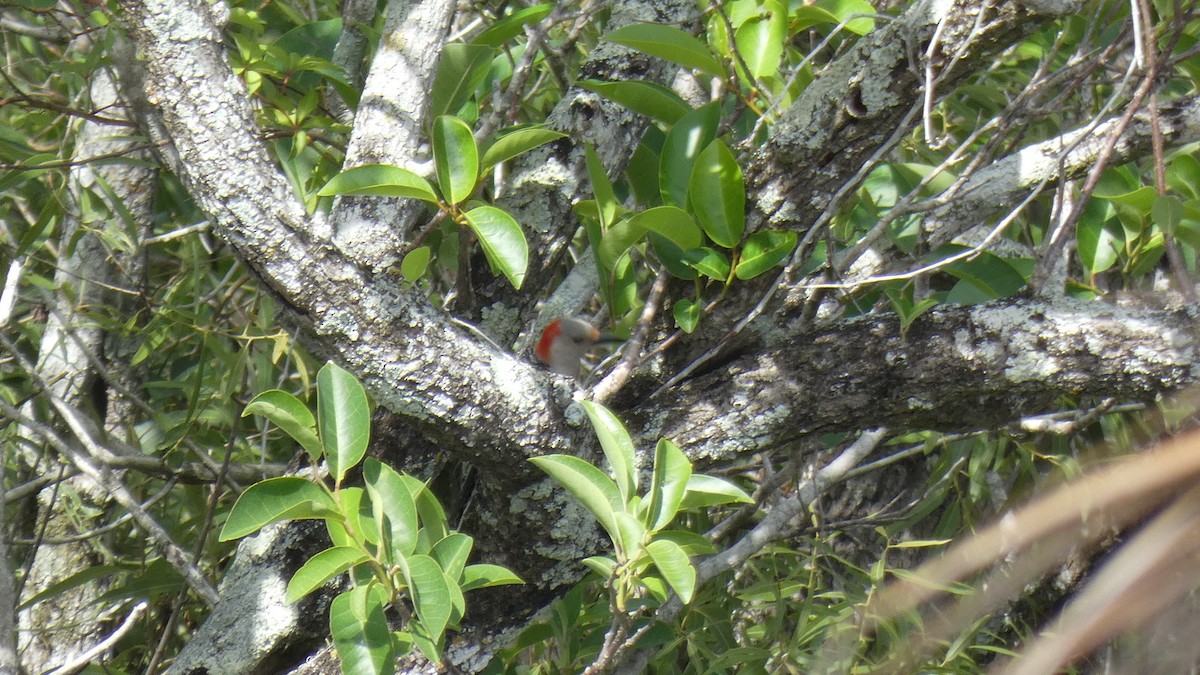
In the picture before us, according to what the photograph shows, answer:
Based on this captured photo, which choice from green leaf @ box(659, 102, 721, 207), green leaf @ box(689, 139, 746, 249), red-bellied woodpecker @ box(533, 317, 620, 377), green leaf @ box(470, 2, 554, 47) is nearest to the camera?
green leaf @ box(689, 139, 746, 249)

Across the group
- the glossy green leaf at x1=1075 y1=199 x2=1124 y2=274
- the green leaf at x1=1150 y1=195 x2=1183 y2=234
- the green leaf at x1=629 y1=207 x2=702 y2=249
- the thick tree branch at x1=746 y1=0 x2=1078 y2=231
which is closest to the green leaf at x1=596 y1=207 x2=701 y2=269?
the green leaf at x1=629 y1=207 x2=702 y2=249

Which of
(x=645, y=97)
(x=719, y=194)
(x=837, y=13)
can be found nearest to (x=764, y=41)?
(x=837, y=13)

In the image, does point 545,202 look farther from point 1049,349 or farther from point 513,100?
point 1049,349

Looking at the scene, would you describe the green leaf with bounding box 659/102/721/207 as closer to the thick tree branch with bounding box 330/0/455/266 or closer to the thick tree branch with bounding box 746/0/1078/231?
the thick tree branch with bounding box 746/0/1078/231

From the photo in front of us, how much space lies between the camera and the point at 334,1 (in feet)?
8.90

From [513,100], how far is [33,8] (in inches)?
41.1

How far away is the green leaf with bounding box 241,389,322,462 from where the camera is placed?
1.27 m

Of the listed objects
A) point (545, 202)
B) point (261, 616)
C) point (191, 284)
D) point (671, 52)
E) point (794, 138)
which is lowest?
point (261, 616)

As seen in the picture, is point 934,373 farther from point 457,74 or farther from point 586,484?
point 457,74

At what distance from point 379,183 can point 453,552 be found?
46cm

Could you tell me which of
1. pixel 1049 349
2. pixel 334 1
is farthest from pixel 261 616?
pixel 334 1

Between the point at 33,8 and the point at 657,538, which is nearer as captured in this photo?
the point at 657,538

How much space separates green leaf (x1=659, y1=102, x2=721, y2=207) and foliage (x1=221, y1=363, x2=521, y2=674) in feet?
1.85

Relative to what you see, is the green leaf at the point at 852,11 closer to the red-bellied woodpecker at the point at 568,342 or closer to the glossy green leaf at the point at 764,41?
the glossy green leaf at the point at 764,41
